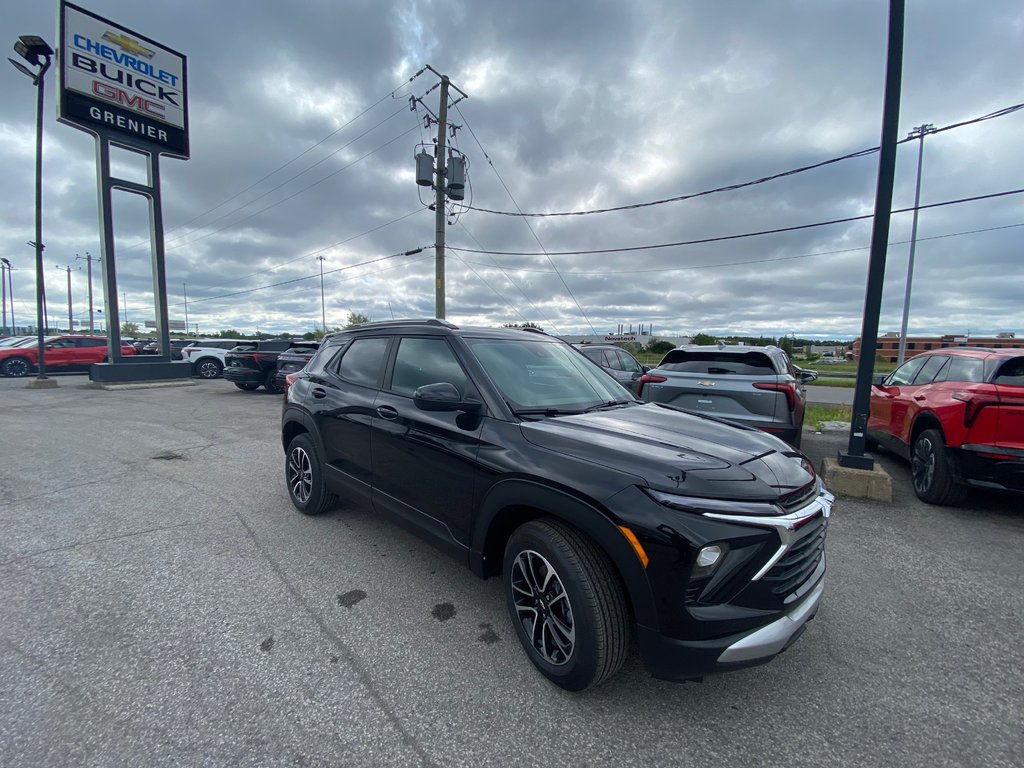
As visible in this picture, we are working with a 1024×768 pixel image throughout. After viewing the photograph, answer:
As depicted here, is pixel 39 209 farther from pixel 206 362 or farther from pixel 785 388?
pixel 785 388

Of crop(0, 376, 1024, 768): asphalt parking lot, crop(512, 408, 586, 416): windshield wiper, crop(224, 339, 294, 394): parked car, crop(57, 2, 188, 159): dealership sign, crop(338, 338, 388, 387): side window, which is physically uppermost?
crop(57, 2, 188, 159): dealership sign

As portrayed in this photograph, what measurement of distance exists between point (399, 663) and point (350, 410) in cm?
193

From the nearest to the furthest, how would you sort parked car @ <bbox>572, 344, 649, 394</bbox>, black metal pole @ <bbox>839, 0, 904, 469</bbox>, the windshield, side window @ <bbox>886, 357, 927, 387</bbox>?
the windshield < black metal pole @ <bbox>839, 0, 904, 469</bbox> < side window @ <bbox>886, 357, 927, 387</bbox> < parked car @ <bbox>572, 344, 649, 394</bbox>

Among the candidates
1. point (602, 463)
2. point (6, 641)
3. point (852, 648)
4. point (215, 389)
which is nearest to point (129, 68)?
point (215, 389)

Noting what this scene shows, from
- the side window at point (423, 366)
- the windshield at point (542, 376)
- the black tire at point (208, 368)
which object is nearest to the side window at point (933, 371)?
the windshield at point (542, 376)

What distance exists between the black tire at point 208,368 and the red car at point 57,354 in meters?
2.95

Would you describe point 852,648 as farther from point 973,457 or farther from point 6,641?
point 6,641

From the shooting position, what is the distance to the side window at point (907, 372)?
5.95 m

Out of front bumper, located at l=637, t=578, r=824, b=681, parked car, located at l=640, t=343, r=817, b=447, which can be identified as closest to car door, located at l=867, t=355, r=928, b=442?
parked car, located at l=640, t=343, r=817, b=447

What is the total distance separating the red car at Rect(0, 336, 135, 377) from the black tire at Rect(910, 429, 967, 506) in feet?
81.3

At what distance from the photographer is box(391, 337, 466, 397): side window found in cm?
297

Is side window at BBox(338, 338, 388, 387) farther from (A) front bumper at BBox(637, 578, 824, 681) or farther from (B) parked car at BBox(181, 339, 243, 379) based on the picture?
(B) parked car at BBox(181, 339, 243, 379)

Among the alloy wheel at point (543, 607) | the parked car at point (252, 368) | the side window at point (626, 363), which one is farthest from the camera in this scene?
the parked car at point (252, 368)

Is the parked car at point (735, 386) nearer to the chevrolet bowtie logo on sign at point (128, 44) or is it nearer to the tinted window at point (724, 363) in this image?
the tinted window at point (724, 363)
